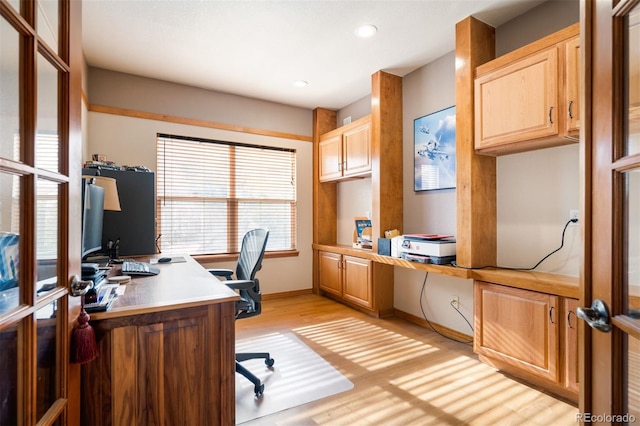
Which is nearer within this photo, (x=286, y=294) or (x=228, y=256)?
(x=228, y=256)

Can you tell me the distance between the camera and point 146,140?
3.62 m

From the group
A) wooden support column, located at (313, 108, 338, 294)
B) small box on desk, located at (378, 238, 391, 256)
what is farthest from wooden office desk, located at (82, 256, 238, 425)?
wooden support column, located at (313, 108, 338, 294)

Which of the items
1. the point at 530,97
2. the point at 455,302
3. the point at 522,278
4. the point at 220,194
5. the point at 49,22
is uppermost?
the point at 530,97

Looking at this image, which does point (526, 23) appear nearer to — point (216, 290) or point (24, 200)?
point (216, 290)

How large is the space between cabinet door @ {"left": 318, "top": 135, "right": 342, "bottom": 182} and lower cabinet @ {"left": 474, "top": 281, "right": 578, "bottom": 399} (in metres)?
2.36

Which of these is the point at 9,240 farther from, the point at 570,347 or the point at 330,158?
the point at 330,158

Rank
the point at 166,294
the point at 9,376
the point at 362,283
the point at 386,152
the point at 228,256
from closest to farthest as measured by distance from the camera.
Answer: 1. the point at 9,376
2. the point at 166,294
3. the point at 386,152
4. the point at 362,283
5. the point at 228,256

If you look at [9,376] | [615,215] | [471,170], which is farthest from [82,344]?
[471,170]

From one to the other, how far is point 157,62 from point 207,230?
194 centimetres

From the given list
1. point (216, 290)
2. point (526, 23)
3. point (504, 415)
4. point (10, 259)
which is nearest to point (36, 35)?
point (10, 259)

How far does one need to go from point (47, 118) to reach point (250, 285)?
1545 millimetres

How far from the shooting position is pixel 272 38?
276 centimetres

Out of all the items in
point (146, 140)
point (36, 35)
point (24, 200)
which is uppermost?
point (146, 140)

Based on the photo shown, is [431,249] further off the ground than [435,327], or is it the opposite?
[431,249]
